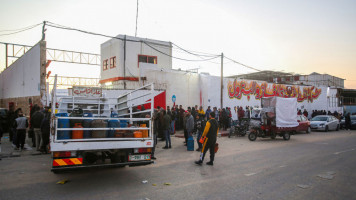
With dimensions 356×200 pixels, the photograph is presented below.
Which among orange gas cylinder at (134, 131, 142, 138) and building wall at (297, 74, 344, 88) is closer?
orange gas cylinder at (134, 131, 142, 138)

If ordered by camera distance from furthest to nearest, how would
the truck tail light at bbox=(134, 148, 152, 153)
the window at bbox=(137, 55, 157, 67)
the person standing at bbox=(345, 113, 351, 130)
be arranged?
the window at bbox=(137, 55, 157, 67) → the person standing at bbox=(345, 113, 351, 130) → the truck tail light at bbox=(134, 148, 152, 153)

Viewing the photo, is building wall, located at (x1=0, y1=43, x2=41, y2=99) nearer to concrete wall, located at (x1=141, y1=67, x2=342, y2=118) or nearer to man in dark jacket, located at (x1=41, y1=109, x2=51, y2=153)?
man in dark jacket, located at (x1=41, y1=109, x2=51, y2=153)

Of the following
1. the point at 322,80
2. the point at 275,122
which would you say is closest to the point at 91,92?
the point at 275,122

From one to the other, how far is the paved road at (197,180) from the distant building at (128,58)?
17.2 metres

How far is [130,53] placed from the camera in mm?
26672

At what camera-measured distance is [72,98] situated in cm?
889

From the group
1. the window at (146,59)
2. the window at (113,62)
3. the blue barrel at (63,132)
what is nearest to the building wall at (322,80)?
the window at (146,59)

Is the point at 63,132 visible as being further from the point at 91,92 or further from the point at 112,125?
the point at 91,92

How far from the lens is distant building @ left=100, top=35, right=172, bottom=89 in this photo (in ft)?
85.0

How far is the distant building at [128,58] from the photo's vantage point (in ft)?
85.0

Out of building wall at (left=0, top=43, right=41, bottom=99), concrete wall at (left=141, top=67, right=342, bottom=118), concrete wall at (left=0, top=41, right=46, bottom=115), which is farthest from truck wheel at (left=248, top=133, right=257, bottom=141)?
building wall at (left=0, top=43, right=41, bottom=99)

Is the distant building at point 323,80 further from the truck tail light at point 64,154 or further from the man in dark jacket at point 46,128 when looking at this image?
the truck tail light at point 64,154

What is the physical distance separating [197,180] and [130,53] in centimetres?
2212

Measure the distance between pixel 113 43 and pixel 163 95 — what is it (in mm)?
11022
